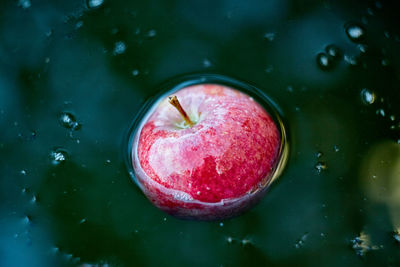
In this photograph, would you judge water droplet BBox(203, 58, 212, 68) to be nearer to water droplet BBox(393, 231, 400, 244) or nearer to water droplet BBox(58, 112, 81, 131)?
water droplet BBox(58, 112, 81, 131)

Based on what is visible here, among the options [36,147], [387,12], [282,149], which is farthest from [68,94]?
[387,12]

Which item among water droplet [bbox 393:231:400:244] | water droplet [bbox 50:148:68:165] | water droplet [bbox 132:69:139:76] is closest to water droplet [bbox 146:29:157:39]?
water droplet [bbox 132:69:139:76]

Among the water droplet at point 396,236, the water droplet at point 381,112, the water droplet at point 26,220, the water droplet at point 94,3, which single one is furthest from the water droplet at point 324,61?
the water droplet at point 26,220

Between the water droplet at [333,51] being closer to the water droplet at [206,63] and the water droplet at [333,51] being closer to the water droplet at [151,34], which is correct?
the water droplet at [206,63]

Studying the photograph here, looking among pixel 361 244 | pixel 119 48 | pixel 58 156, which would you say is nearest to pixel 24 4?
pixel 119 48

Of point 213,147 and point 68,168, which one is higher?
point 213,147

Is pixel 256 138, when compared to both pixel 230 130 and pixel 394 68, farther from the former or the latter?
pixel 394 68

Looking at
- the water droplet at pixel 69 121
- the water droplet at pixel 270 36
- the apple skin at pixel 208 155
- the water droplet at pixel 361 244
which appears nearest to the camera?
the apple skin at pixel 208 155
